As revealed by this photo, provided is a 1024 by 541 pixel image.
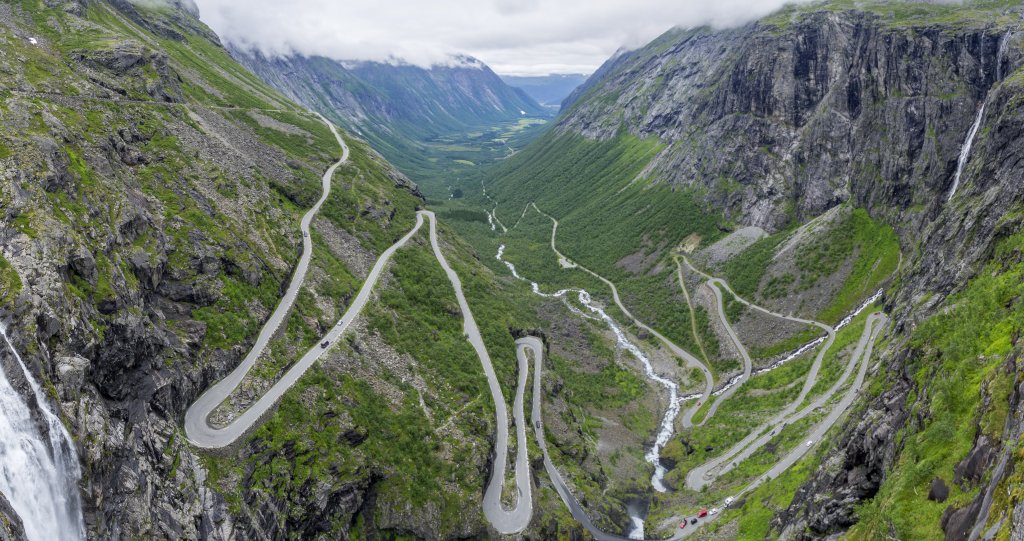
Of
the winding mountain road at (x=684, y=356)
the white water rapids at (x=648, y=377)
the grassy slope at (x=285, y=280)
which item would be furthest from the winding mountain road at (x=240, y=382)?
the winding mountain road at (x=684, y=356)

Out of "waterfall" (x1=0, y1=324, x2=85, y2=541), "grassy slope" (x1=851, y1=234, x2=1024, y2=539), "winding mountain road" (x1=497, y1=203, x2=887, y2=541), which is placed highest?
"grassy slope" (x1=851, y1=234, x2=1024, y2=539)

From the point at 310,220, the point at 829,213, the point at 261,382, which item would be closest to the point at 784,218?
the point at 829,213

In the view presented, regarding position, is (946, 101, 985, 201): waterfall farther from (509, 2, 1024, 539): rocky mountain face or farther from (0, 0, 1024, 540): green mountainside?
(0, 0, 1024, 540): green mountainside

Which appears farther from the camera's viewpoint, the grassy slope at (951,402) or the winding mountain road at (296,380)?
the winding mountain road at (296,380)

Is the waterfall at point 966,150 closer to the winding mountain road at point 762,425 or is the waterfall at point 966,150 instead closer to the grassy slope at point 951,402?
the winding mountain road at point 762,425

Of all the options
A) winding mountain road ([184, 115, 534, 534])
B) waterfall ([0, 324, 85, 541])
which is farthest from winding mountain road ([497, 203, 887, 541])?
waterfall ([0, 324, 85, 541])

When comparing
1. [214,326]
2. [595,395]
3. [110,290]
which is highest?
[110,290]

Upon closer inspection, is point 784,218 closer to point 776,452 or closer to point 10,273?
point 776,452
